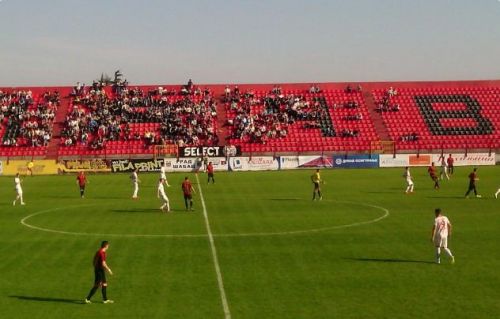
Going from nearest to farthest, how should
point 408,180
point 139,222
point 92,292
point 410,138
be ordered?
point 92,292, point 139,222, point 408,180, point 410,138

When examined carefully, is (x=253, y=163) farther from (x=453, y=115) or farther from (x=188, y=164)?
(x=453, y=115)

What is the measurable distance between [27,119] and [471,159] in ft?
181

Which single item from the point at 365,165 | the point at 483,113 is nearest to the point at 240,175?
the point at 365,165

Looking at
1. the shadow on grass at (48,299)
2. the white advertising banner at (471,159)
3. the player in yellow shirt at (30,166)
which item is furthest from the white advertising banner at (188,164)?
the shadow on grass at (48,299)

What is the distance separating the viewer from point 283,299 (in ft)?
57.6

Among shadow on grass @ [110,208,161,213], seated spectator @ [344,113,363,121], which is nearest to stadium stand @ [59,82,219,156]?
seated spectator @ [344,113,363,121]

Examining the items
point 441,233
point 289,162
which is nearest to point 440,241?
point 441,233

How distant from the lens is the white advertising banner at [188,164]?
71.5 meters

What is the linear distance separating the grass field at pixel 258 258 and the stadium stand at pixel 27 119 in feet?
130

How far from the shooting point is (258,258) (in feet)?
75.1

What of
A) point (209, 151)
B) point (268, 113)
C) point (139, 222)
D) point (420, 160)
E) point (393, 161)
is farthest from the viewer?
point (268, 113)

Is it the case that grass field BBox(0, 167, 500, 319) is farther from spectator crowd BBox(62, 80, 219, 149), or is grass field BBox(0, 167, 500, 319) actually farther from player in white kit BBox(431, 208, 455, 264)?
spectator crowd BBox(62, 80, 219, 149)

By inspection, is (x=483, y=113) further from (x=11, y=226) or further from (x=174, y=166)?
(x=11, y=226)

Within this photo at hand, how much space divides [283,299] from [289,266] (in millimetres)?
3995
